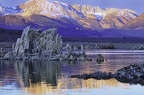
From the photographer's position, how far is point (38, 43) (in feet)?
236

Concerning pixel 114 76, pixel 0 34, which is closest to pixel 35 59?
pixel 114 76

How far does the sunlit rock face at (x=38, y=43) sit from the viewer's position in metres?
69.2

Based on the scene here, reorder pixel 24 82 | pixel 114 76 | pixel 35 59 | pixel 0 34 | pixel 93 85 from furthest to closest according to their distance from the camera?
1. pixel 0 34
2. pixel 35 59
3. pixel 114 76
4. pixel 24 82
5. pixel 93 85

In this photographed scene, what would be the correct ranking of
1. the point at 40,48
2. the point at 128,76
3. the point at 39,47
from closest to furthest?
the point at 128,76 < the point at 40,48 < the point at 39,47

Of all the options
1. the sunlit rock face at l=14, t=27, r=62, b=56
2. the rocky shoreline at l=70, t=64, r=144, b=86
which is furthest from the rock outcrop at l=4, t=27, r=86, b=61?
the rocky shoreline at l=70, t=64, r=144, b=86

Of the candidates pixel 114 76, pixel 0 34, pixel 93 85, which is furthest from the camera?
pixel 0 34

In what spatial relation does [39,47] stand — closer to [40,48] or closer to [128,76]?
[40,48]

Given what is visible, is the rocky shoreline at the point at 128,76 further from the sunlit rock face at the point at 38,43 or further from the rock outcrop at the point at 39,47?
the sunlit rock face at the point at 38,43

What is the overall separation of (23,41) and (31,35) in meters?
1.54

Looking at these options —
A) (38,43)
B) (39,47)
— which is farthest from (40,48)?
(38,43)

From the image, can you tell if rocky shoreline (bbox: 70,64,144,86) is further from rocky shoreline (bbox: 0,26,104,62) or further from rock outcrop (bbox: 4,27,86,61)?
rock outcrop (bbox: 4,27,86,61)

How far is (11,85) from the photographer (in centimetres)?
3441

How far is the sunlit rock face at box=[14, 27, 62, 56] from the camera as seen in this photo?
69188 mm

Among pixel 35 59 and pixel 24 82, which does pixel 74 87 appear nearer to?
pixel 24 82
